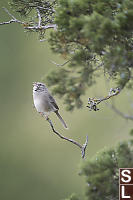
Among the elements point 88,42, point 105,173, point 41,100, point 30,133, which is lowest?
point 105,173

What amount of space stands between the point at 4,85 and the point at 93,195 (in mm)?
9832

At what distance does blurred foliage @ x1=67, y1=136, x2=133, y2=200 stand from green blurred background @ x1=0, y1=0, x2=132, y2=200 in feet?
25.4

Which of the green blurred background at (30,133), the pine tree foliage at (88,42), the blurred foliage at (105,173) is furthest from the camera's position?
the green blurred background at (30,133)

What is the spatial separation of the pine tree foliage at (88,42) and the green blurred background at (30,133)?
789cm

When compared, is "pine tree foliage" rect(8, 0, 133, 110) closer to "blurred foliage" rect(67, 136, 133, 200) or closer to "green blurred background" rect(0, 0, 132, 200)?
"blurred foliage" rect(67, 136, 133, 200)

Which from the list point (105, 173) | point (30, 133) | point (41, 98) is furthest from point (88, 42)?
point (30, 133)

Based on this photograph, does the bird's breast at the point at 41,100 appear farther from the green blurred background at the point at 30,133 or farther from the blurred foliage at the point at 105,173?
the green blurred background at the point at 30,133

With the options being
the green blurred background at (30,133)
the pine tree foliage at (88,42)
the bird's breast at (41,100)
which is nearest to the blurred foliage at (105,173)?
the pine tree foliage at (88,42)

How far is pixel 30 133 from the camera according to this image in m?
12.4

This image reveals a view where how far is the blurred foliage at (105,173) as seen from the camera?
3.07m

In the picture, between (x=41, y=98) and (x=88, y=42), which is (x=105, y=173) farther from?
(x=41, y=98)

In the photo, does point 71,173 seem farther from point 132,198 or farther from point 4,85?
point 132,198

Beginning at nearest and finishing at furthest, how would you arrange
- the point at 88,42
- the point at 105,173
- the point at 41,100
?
the point at 88,42 → the point at 105,173 → the point at 41,100

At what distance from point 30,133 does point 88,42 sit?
9.59 meters
